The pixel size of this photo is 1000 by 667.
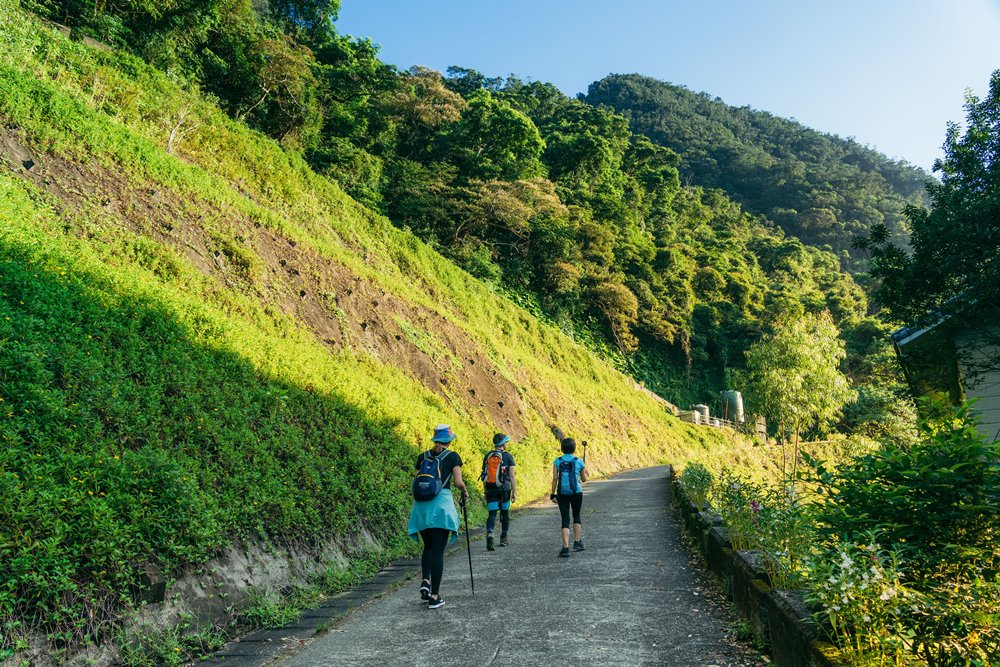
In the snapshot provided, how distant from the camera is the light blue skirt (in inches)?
250

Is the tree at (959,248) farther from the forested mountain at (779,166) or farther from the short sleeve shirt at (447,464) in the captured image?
the forested mountain at (779,166)

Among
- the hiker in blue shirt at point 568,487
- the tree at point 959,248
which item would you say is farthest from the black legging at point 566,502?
the tree at point 959,248

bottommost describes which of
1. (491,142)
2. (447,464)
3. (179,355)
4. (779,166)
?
(447,464)

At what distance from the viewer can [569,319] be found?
40250mm

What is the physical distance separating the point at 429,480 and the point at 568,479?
321 centimetres

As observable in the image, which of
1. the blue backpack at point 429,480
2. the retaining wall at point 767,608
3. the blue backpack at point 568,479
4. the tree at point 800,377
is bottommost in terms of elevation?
the retaining wall at point 767,608

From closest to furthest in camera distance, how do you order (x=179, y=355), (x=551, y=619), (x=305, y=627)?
(x=551, y=619) → (x=305, y=627) → (x=179, y=355)

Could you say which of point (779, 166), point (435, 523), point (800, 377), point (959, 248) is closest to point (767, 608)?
point (435, 523)

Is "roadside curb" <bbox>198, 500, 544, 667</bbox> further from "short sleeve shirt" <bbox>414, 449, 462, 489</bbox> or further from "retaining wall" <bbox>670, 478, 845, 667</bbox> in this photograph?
A: "retaining wall" <bbox>670, 478, 845, 667</bbox>

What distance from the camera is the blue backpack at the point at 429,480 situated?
642 centimetres

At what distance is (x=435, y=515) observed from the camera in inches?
251

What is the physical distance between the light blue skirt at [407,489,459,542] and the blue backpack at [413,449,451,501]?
0.25 ft

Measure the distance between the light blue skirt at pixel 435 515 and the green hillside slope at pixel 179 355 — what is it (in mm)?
1805

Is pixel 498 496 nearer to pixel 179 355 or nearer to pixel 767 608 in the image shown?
pixel 179 355
